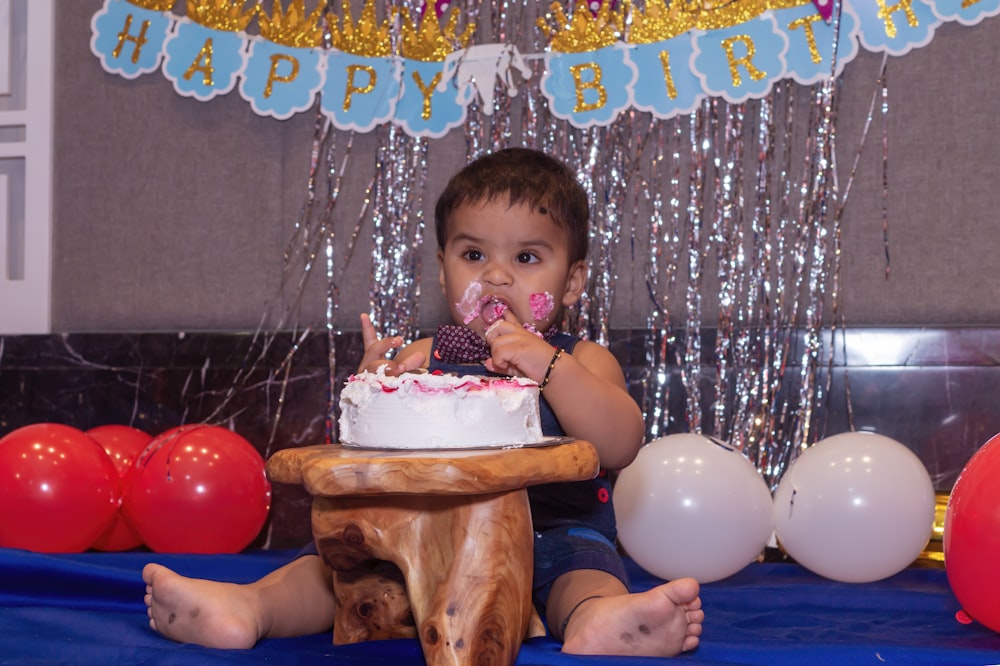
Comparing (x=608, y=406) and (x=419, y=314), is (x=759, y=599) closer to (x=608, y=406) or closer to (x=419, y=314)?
(x=608, y=406)

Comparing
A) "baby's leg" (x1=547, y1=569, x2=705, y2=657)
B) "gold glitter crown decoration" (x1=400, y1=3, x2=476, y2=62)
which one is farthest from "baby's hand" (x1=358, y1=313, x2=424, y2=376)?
"gold glitter crown decoration" (x1=400, y1=3, x2=476, y2=62)

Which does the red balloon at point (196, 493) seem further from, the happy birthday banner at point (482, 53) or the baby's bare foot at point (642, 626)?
the baby's bare foot at point (642, 626)

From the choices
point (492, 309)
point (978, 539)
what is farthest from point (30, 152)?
point (978, 539)

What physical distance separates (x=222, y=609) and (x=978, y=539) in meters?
1.21

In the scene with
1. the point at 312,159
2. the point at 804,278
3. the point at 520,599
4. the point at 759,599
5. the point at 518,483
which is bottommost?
the point at 759,599

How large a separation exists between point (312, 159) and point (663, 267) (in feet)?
3.55

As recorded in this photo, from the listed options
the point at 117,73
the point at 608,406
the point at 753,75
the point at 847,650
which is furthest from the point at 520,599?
the point at 117,73

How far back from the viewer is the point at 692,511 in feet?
7.32

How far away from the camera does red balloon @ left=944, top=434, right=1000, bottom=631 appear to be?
1678 millimetres

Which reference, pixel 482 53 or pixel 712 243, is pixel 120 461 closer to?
pixel 482 53

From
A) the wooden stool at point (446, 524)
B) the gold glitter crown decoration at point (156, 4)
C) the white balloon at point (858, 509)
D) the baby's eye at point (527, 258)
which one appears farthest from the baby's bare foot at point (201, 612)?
the gold glitter crown decoration at point (156, 4)

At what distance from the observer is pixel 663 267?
2.90 m

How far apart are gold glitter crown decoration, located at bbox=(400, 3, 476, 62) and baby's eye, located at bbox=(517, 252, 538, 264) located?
3.85 feet

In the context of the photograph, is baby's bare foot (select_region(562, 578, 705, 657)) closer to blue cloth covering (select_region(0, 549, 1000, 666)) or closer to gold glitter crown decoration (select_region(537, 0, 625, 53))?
blue cloth covering (select_region(0, 549, 1000, 666))
